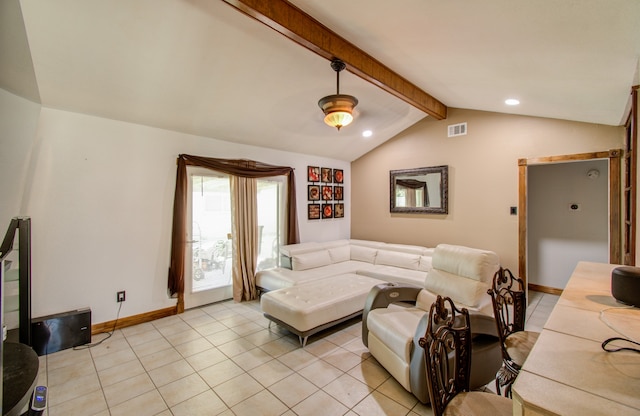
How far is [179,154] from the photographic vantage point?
4.02 m

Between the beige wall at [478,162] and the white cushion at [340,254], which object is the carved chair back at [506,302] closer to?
the beige wall at [478,162]

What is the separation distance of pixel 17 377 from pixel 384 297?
2575mm

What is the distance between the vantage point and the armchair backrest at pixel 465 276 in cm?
282

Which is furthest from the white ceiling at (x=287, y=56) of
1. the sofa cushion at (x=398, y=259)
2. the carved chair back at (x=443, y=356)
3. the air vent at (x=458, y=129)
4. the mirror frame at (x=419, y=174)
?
the sofa cushion at (x=398, y=259)

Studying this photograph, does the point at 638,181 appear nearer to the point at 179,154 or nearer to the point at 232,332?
the point at 232,332

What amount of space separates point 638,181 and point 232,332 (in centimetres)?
397

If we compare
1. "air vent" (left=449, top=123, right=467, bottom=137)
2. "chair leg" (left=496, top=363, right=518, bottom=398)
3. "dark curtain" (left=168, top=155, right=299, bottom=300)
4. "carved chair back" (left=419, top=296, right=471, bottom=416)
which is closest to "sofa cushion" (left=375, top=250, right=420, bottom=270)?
"air vent" (left=449, top=123, right=467, bottom=137)

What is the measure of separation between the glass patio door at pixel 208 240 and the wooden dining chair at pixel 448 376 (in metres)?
3.67

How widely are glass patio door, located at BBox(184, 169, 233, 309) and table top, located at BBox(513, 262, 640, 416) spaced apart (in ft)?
13.5

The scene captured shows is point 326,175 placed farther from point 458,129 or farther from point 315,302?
point 315,302


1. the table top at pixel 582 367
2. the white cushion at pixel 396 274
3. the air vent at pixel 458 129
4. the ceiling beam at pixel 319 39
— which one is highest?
the ceiling beam at pixel 319 39

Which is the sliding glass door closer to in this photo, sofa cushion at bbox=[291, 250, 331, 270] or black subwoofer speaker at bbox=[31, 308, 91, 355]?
sofa cushion at bbox=[291, 250, 331, 270]

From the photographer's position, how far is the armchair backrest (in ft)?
9.27

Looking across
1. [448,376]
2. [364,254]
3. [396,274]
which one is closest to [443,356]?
[448,376]
